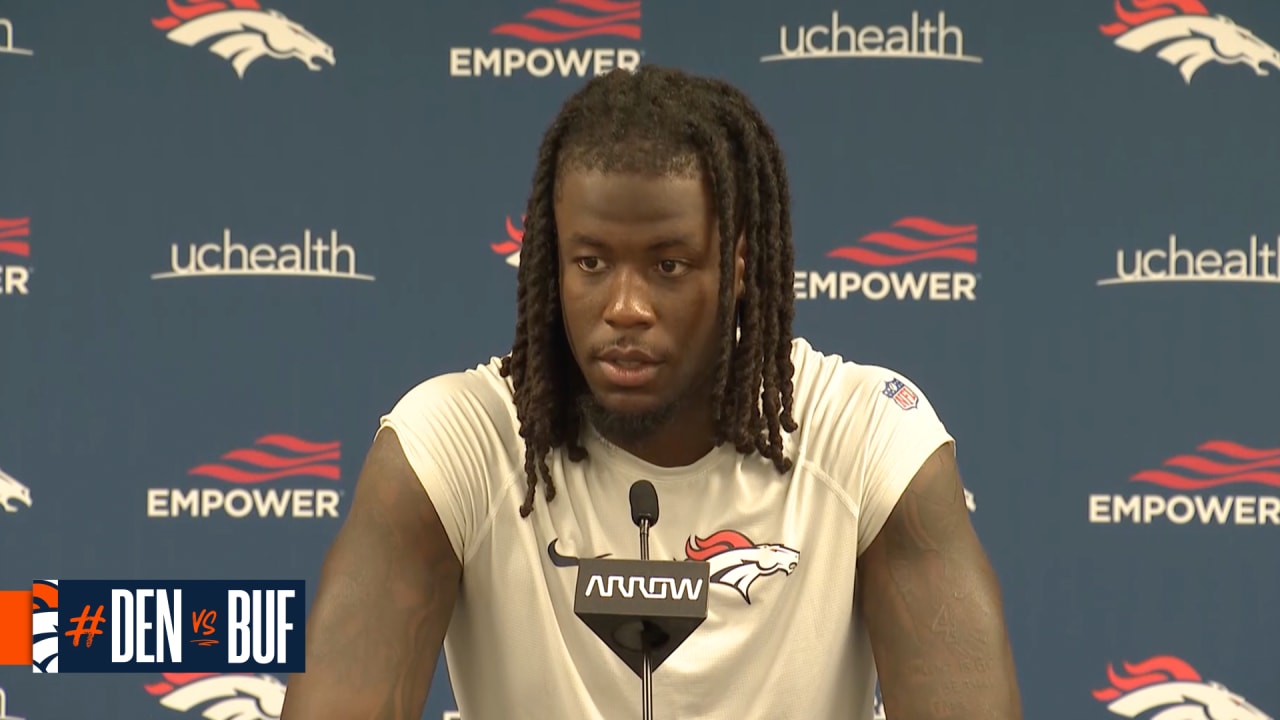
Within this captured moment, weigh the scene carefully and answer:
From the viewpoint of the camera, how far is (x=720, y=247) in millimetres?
1427

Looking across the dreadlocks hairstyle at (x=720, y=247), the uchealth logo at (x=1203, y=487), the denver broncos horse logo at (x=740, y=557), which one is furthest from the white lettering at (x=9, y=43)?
the uchealth logo at (x=1203, y=487)

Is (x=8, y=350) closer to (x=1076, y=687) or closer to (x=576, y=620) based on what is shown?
(x=576, y=620)

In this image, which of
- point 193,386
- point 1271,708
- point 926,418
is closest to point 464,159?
point 193,386

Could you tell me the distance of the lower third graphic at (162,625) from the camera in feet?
7.07

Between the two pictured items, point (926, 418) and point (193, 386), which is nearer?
point (926, 418)

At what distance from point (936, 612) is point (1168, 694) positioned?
1.52m

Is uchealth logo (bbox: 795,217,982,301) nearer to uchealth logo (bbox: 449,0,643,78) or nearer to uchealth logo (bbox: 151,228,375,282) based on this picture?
uchealth logo (bbox: 449,0,643,78)

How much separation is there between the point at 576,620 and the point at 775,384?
1.04 feet

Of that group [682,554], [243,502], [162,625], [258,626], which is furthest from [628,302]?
[243,502]

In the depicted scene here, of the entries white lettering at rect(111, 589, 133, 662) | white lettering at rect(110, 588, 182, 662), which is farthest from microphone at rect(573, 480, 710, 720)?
white lettering at rect(111, 589, 133, 662)

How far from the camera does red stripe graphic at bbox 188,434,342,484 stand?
267 cm

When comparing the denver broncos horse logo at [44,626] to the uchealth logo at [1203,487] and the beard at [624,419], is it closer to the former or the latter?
the beard at [624,419]

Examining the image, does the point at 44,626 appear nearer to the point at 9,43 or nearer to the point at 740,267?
the point at 9,43

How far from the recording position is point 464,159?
8.85 ft
